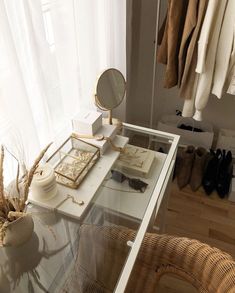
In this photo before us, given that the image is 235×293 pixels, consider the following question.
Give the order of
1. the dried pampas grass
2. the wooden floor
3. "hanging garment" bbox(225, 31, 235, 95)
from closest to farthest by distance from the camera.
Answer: the dried pampas grass → "hanging garment" bbox(225, 31, 235, 95) → the wooden floor

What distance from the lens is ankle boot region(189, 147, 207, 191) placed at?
1.96 m

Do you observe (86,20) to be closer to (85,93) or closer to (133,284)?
(85,93)

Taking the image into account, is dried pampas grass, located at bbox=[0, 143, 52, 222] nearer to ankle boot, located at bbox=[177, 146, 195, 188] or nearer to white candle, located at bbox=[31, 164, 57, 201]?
white candle, located at bbox=[31, 164, 57, 201]

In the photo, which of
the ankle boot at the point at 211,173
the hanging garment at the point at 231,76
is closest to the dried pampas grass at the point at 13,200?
the hanging garment at the point at 231,76

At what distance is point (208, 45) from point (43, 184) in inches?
42.4

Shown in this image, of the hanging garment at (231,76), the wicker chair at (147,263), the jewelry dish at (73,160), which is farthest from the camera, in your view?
the hanging garment at (231,76)

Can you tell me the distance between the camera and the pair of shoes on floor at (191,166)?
1.96m

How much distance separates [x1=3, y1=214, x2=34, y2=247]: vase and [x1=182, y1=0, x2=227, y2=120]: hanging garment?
1.10 meters

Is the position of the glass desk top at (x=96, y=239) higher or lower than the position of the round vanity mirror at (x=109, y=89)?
lower

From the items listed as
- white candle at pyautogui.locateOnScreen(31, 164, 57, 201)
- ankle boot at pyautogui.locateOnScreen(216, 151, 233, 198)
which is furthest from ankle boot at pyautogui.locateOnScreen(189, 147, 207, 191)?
white candle at pyautogui.locateOnScreen(31, 164, 57, 201)

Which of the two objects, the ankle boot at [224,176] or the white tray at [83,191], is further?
the ankle boot at [224,176]

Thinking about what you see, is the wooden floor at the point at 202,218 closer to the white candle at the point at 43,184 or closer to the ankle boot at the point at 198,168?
the ankle boot at the point at 198,168

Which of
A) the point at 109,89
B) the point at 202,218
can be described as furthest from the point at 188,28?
the point at 202,218

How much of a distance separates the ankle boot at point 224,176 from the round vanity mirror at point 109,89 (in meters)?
1.13
